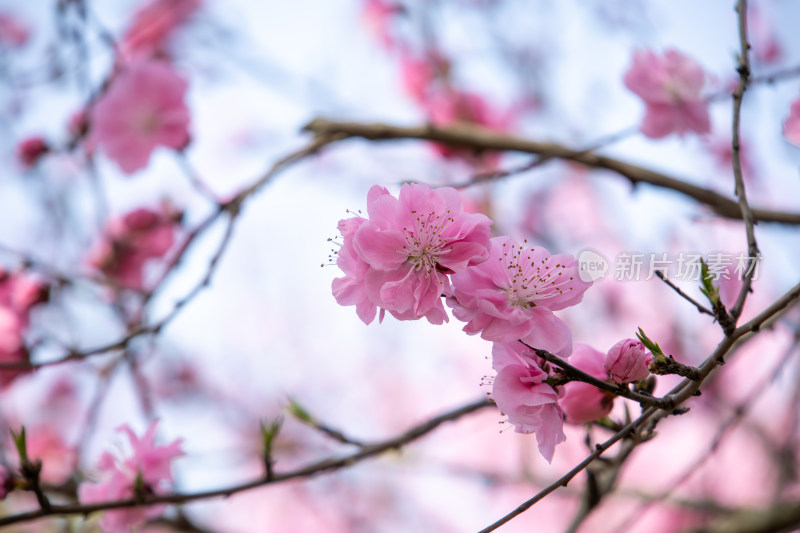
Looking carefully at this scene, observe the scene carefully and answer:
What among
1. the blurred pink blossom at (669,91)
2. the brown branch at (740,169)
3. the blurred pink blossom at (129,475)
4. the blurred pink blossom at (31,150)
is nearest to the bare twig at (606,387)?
the brown branch at (740,169)

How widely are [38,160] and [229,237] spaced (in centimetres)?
161

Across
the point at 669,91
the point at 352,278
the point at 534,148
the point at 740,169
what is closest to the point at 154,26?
the point at 534,148

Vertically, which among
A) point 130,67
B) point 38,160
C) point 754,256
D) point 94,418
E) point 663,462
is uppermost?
point 663,462

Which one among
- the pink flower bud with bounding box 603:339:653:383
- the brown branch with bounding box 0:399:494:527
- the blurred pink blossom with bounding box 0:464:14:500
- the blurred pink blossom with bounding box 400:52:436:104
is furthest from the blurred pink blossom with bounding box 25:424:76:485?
the pink flower bud with bounding box 603:339:653:383

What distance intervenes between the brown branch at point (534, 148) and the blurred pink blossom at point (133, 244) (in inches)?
41.5

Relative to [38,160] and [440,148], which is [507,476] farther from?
[38,160]

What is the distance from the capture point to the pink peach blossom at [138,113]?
2285 millimetres

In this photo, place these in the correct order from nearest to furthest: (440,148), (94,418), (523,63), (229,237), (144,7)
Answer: (229,237), (94,418), (440,148), (523,63), (144,7)

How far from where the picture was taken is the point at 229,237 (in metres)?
1.55

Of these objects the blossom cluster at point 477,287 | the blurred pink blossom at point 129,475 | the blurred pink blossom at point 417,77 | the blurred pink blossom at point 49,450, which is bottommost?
the blurred pink blossom at point 129,475

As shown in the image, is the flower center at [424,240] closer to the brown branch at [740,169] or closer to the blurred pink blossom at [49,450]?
the brown branch at [740,169]

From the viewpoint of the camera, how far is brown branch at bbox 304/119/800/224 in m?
1.75

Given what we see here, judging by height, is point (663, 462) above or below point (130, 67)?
above

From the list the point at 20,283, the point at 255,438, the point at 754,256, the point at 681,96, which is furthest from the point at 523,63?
the point at 255,438
